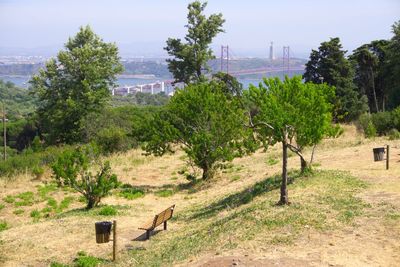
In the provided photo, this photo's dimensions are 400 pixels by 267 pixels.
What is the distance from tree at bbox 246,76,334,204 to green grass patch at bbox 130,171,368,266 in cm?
104

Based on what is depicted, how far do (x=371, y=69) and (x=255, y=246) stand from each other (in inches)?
1561

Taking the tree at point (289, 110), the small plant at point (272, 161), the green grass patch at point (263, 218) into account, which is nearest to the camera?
the green grass patch at point (263, 218)

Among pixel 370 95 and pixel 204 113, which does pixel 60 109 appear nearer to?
pixel 204 113

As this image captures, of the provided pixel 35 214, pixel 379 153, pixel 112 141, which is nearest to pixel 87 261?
pixel 35 214

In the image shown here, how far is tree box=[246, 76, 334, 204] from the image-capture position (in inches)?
547

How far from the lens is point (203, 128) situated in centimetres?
2275

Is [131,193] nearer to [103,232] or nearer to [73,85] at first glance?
[103,232]

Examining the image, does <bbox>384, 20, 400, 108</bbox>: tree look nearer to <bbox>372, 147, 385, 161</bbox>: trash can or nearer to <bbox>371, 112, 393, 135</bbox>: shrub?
<bbox>371, 112, 393, 135</bbox>: shrub

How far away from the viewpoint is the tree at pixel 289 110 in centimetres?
1389

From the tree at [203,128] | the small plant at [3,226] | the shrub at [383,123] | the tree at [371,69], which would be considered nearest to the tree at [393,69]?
the tree at [371,69]

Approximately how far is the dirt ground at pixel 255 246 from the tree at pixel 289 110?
2.36 metres

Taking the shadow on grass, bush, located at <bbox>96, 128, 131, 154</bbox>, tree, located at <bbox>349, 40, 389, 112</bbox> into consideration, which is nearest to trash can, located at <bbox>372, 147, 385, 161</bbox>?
the shadow on grass

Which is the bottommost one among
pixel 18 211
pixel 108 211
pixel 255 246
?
pixel 18 211

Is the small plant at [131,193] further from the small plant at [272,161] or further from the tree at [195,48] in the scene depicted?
the tree at [195,48]
